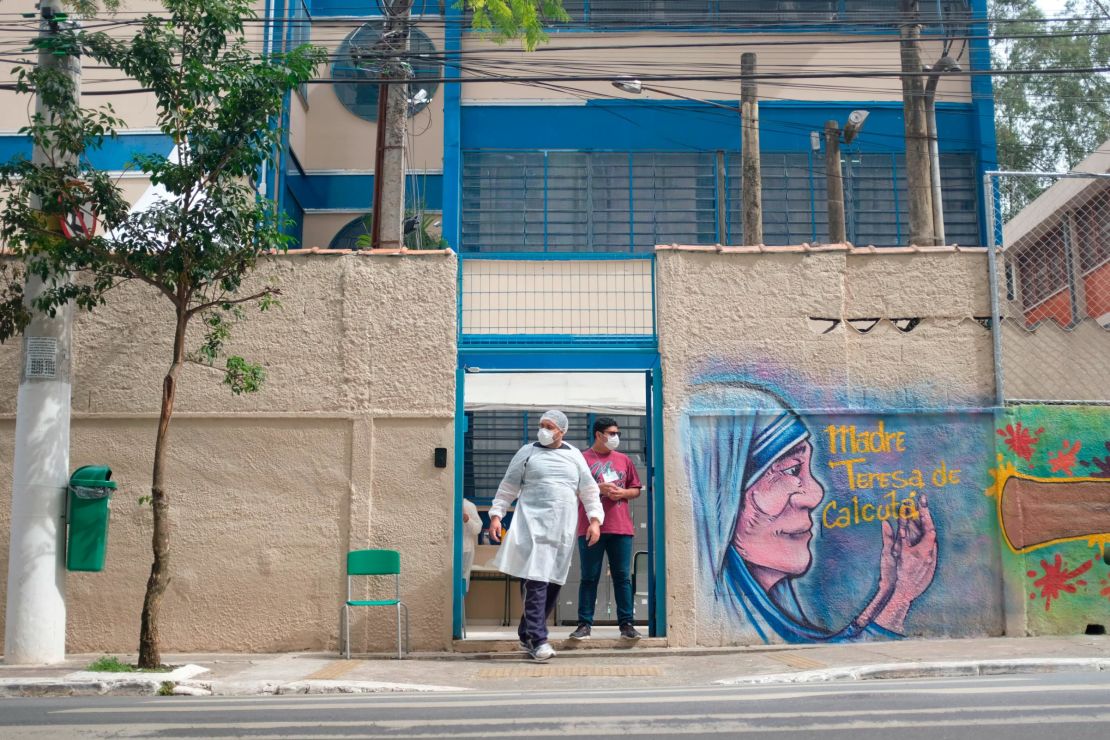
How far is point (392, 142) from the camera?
14.9 meters

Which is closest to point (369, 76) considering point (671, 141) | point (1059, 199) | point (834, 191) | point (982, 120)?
point (671, 141)

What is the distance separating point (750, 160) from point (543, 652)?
8.78 meters

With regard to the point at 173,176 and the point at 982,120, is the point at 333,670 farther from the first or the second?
the point at 982,120

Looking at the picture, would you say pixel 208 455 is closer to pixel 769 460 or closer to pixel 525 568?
pixel 525 568

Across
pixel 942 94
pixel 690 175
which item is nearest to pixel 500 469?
pixel 690 175

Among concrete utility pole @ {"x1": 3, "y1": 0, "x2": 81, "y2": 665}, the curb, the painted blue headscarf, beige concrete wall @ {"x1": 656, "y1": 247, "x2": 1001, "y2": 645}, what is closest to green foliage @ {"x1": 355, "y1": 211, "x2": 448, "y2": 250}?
beige concrete wall @ {"x1": 656, "y1": 247, "x2": 1001, "y2": 645}

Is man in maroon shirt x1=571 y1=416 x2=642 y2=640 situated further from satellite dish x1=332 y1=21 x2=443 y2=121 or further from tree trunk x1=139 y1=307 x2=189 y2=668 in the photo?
satellite dish x1=332 y1=21 x2=443 y2=121

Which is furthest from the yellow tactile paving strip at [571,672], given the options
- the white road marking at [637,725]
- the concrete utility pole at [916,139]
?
the concrete utility pole at [916,139]

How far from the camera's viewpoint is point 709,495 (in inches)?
419

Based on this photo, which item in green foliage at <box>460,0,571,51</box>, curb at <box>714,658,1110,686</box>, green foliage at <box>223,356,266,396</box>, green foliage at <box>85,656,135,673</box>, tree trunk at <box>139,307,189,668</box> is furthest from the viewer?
green foliage at <box>460,0,571,51</box>

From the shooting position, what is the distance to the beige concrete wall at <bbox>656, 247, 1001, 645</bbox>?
1084 centimetres

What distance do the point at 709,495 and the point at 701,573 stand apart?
0.65m

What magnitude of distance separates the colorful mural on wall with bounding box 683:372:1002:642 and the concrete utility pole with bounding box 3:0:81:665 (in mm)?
5073

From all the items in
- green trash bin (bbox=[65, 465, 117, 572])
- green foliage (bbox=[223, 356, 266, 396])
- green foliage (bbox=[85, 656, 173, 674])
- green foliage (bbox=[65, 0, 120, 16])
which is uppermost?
green foliage (bbox=[65, 0, 120, 16])
